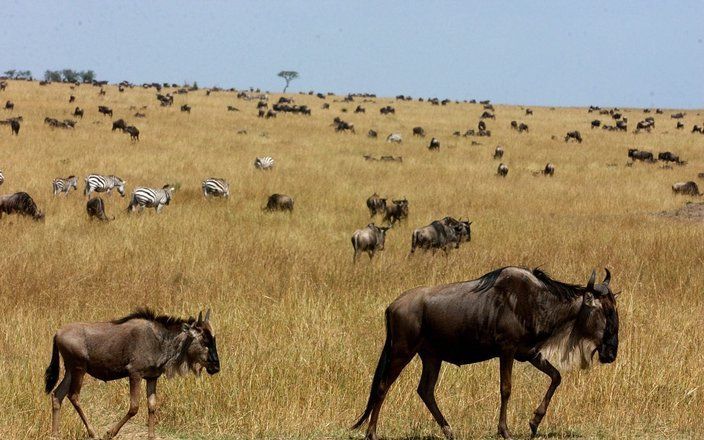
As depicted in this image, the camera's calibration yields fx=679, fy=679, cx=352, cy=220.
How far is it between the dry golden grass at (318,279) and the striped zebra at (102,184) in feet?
2.63

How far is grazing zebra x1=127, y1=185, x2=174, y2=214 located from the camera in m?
18.8

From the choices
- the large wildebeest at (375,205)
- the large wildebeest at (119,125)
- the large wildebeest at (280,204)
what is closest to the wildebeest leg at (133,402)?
the large wildebeest at (280,204)

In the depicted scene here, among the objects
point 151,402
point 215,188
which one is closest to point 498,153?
point 215,188

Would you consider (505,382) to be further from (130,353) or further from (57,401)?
(57,401)

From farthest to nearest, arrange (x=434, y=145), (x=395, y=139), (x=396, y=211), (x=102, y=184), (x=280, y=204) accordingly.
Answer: (x=395, y=139) → (x=434, y=145) → (x=102, y=184) → (x=280, y=204) → (x=396, y=211)

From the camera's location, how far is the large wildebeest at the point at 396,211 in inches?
736

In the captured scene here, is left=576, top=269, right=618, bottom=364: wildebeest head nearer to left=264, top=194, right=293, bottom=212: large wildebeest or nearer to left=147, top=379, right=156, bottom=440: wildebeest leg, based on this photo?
left=147, top=379, right=156, bottom=440: wildebeest leg

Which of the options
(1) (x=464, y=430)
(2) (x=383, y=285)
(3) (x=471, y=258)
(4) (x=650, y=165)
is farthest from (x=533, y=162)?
(1) (x=464, y=430)

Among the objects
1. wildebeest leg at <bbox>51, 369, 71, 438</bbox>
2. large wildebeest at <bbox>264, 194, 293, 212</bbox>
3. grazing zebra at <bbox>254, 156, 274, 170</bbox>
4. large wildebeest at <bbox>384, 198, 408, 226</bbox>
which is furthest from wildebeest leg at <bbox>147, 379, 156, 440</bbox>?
grazing zebra at <bbox>254, 156, 274, 170</bbox>

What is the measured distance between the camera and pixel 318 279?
11.2 meters

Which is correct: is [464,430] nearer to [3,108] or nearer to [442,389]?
[442,389]

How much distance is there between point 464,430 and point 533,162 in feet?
97.2

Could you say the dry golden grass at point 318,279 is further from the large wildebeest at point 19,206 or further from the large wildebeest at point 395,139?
the large wildebeest at point 395,139

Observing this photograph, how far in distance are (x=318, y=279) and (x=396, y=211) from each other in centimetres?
792
